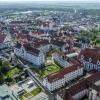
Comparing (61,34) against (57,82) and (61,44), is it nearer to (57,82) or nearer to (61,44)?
(61,44)

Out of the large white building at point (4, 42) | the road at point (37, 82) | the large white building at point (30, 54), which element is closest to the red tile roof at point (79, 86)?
the road at point (37, 82)

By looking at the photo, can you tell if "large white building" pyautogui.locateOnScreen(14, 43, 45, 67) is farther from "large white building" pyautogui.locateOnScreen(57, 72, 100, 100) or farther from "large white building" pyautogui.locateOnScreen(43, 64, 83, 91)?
"large white building" pyautogui.locateOnScreen(57, 72, 100, 100)

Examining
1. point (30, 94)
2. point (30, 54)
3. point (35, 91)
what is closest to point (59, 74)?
point (35, 91)

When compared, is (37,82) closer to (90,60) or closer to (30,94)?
(30,94)

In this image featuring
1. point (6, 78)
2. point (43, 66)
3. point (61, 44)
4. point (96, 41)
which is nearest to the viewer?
point (6, 78)

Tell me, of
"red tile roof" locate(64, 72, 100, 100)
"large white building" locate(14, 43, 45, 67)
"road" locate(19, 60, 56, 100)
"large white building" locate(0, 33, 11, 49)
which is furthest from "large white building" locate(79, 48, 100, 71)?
"large white building" locate(0, 33, 11, 49)

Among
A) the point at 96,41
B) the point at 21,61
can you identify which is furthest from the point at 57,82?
the point at 96,41
